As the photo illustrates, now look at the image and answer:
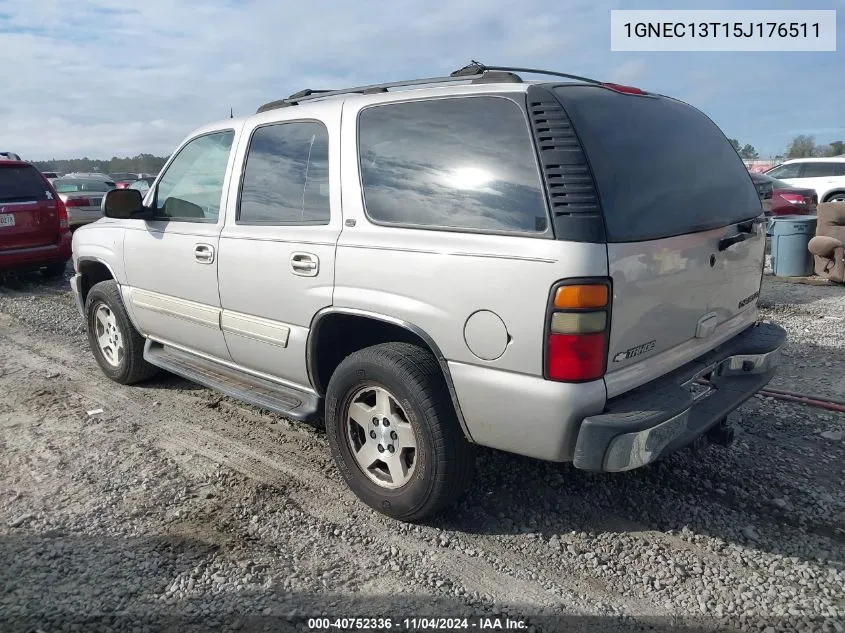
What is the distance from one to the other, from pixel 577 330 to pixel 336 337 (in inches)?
55.7

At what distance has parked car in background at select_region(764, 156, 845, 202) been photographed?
13.7 meters

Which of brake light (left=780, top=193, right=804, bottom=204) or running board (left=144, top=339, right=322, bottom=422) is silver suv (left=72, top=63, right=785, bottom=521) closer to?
running board (left=144, top=339, right=322, bottom=422)

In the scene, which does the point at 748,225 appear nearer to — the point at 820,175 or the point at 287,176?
the point at 287,176

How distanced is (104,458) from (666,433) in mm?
3158

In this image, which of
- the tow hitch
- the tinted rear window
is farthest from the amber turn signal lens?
the tow hitch

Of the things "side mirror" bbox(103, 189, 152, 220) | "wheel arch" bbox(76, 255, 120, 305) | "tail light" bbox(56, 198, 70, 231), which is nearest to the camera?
"side mirror" bbox(103, 189, 152, 220)

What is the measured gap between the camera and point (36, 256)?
361 inches

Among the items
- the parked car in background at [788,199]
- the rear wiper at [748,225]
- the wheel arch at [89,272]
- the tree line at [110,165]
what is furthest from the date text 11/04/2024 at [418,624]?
the tree line at [110,165]

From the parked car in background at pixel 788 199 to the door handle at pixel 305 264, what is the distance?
1157 cm

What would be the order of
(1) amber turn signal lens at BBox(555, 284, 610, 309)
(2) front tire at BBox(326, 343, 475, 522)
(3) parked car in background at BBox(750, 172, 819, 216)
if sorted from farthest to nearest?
(3) parked car in background at BBox(750, 172, 819, 216) < (2) front tire at BBox(326, 343, 475, 522) < (1) amber turn signal lens at BBox(555, 284, 610, 309)

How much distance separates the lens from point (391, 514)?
10.2ft

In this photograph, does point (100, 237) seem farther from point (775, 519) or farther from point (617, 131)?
point (775, 519)

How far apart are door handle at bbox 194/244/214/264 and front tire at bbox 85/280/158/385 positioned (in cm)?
121

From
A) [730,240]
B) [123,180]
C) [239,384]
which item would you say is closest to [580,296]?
[730,240]
